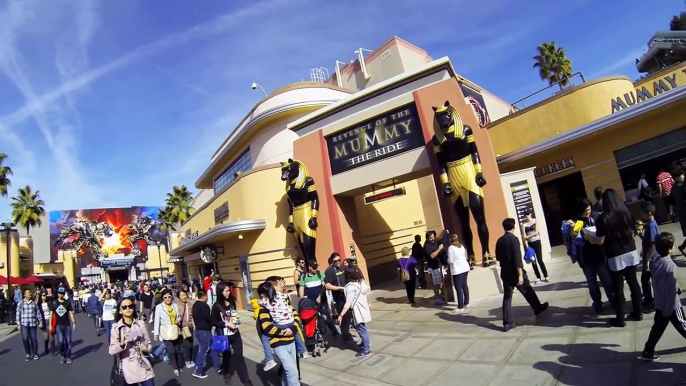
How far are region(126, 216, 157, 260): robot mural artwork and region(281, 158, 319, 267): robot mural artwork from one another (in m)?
60.5

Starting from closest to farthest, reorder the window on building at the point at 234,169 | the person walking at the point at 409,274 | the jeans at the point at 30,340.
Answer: the person walking at the point at 409,274 < the jeans at the point at 30,340 < the window on building at the point at 234,169

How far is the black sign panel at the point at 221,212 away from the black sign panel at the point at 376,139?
673 centimetres

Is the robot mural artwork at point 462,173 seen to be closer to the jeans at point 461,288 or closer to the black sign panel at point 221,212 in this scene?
the jeans at point 461,288

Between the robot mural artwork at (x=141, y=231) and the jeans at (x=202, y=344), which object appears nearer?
the jeans at (x=202, y=344)

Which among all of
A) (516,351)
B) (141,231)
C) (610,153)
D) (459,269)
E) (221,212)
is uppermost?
(141,231)

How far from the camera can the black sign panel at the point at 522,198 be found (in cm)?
1092

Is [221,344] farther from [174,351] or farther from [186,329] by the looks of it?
[186,329]

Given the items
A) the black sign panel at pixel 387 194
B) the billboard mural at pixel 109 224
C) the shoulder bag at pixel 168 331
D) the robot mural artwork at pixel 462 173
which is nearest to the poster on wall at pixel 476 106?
the black sign panel at pixel 387 194

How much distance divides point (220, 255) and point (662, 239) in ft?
58.1

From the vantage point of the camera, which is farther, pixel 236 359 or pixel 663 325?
pixel 236 359

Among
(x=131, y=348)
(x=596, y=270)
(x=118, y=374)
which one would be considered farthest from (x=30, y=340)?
(x=596, y=270)

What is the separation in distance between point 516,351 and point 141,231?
71.0m

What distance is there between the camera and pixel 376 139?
1262 cm

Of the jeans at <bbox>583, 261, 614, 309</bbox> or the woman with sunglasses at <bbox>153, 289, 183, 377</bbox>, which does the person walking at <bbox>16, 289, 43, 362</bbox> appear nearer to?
the woman with sunglasses at <bbox>153, 289, 183, 377</bbox>
